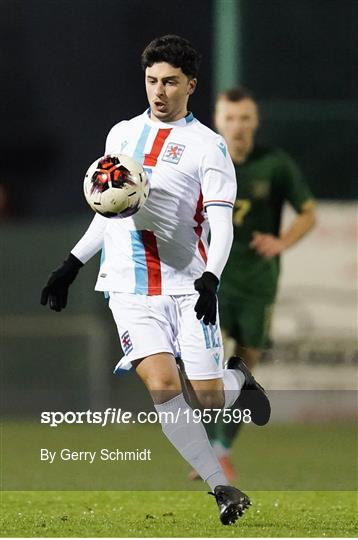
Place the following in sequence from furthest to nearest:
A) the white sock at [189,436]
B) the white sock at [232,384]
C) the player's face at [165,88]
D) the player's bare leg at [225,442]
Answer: the player's bare leg at [225,442]
the white sock at [232,384]
the player's face at [165,88]
the white sock at [189,436]

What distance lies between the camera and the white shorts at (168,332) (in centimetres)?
691

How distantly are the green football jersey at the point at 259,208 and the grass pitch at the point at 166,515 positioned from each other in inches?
75.7

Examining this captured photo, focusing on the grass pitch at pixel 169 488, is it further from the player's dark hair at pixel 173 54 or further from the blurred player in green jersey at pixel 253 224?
the player's dark hair at pixel 173 54

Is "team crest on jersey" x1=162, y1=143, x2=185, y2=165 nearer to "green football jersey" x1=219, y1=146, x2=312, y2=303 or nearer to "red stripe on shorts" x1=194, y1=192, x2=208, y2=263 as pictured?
"red stripe on shorts" x1=194, y1=192, x2=208, y2=263

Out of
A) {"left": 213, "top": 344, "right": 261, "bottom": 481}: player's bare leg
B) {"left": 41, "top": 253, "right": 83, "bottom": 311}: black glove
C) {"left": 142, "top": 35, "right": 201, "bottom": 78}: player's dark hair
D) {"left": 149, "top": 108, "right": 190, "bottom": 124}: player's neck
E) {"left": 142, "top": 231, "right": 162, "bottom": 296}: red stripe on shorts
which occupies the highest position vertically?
{"left": 142, "top": 35, "right": 201, "bottom": 78}: player's dark hair

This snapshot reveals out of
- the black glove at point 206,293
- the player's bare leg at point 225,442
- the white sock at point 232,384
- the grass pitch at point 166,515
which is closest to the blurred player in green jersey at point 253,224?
the player's bare leg at point 225,442

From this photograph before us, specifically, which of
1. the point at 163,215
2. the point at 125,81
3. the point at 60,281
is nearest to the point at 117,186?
the point at 163,215

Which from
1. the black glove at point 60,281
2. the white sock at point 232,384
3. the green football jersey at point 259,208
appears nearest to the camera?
the black glove at point 60,281

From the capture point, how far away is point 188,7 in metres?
13.7

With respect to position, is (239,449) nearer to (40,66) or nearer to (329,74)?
(329,74)

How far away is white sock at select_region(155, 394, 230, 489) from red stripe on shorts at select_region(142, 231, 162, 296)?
0.49 m

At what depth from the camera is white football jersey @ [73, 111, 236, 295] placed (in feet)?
22.7

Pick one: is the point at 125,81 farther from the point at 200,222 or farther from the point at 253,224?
the point at 200,222

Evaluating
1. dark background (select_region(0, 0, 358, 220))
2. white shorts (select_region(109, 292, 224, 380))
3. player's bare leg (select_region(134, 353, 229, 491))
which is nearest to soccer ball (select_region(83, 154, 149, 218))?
white shorts (select_region(109, 292, 224, 380))
